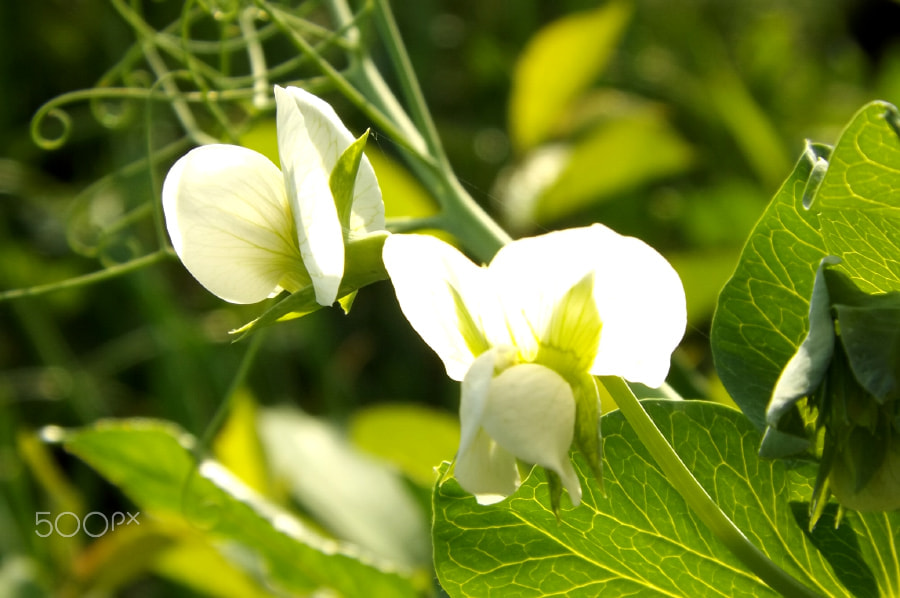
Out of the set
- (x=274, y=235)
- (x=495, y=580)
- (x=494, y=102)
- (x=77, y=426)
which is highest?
(x=274, y=235)

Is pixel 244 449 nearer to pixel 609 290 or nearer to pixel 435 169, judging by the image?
pixel 435 169

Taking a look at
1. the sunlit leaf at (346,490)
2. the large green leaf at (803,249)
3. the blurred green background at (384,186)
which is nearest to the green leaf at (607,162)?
the blurred green background at (384,186)

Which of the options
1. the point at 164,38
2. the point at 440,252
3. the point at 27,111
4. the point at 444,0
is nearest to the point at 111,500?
the point at 27,111

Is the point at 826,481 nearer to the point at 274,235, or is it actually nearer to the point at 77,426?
the point at 274,235

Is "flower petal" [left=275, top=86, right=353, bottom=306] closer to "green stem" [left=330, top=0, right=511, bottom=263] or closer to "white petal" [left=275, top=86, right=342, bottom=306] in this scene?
"white petal" [left=275, top=86, right=342, bottom=306]

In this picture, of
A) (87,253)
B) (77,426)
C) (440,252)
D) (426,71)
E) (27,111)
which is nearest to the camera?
(440,252)

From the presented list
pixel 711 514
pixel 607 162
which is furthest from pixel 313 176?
pixel 607 162
